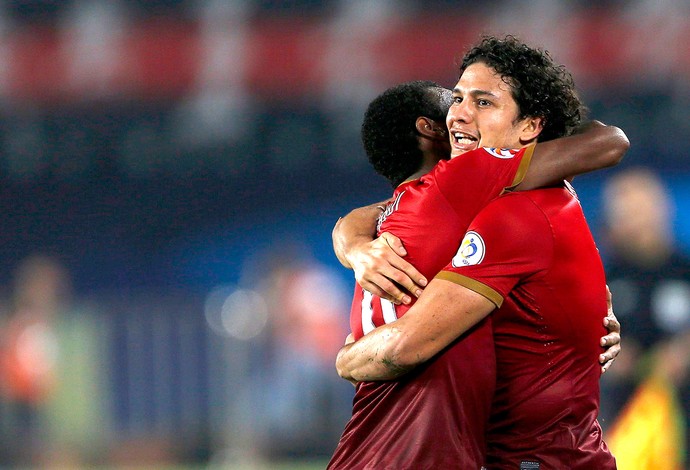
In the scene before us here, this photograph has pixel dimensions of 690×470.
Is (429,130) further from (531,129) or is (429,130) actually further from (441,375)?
(441,375)

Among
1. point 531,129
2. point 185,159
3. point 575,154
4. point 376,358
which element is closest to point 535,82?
point 531,129

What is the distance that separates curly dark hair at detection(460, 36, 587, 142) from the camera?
3275 millimetres

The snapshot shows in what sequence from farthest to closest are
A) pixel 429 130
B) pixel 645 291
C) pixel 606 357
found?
1. pixel 645 291
2. pixel 429 130
3. pixel 606 357

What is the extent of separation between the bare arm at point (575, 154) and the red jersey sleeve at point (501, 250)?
121mm

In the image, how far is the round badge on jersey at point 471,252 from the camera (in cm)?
293

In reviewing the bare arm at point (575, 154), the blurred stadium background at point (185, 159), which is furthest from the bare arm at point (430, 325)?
the blurred stadium background at point (185, 159)

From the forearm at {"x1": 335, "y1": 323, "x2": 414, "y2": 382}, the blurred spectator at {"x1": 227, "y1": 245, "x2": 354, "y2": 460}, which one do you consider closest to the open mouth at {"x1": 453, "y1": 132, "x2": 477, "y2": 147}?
the forearm at {"x1": 335, "y1": 323, "x2": 414, "y2": 382}

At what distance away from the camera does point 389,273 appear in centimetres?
303

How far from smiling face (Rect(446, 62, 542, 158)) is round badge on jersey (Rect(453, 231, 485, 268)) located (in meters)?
0.40

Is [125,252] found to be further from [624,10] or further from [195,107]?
[624,10]

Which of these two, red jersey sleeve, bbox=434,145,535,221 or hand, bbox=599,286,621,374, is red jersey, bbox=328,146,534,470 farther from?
hand, bbox=599,286,621,374

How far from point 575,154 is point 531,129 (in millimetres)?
164

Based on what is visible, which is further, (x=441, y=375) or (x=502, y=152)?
(x=502, y=152)

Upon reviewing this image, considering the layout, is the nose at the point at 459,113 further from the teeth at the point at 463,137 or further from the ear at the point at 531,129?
the ear at the point at 531,129
